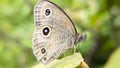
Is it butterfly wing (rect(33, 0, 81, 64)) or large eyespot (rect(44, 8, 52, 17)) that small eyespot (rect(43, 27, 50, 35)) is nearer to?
butterfly wing (rect(33, 0, 81, 64))

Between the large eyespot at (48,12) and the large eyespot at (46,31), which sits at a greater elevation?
the large eyespot at (48,12)

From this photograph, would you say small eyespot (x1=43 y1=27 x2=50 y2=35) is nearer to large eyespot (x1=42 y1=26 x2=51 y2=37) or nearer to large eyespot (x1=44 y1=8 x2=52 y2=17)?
large eyespot (x1=42 y1=26 x2=51 y2=37)

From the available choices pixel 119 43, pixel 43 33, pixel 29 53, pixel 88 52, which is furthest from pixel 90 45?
pixel 43 33

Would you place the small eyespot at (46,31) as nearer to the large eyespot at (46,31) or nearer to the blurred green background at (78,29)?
the large eyespot at (46,31)

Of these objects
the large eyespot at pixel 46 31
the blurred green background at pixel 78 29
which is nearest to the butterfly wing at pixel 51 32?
the large eyespot at pixel 46 31

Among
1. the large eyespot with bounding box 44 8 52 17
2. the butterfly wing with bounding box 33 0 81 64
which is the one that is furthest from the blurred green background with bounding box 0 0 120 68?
the large eyespot with bounding box 44 8 52 17

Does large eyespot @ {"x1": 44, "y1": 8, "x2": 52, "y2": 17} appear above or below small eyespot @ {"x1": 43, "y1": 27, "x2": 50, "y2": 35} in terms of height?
above

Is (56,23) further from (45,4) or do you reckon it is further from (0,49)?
(0,49)

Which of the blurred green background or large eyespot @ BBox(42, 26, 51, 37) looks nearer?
large eyespot @ BBox(42, 26, 51, 37)

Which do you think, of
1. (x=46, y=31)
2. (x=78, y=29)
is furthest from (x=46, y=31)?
(x=78, y=29)
